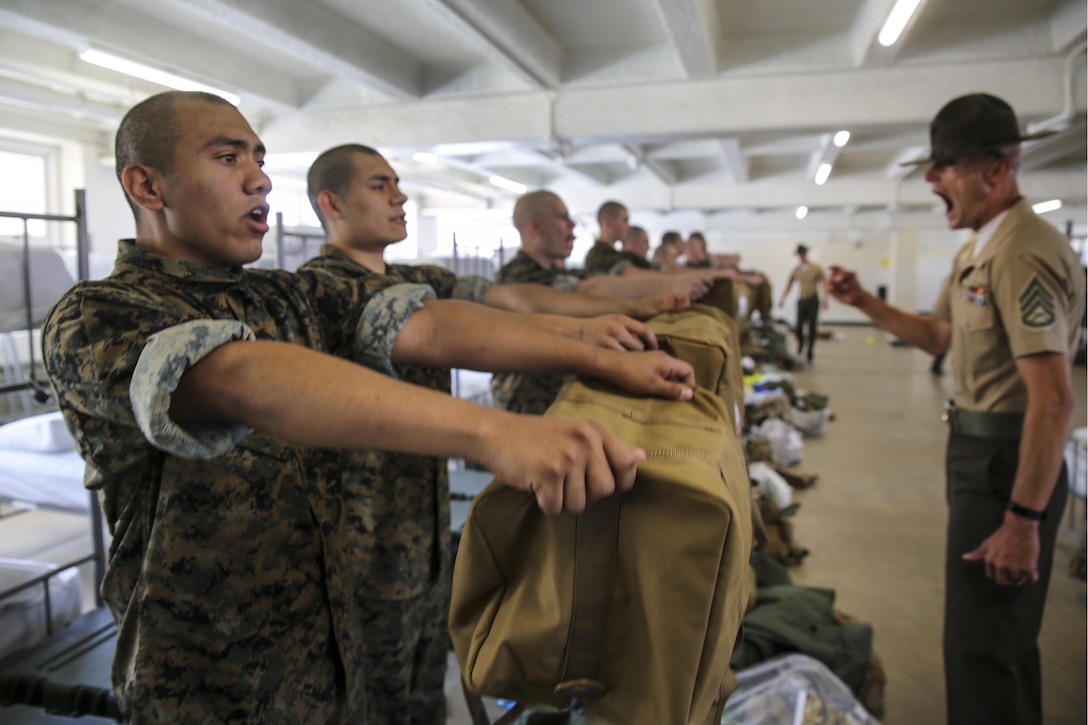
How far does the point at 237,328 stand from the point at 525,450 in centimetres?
42

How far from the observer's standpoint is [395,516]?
1.73m

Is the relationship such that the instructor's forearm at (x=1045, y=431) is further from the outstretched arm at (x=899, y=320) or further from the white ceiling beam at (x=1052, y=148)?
the white ceiling beam at (x=1052, y=148)

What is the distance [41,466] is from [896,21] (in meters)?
5.13

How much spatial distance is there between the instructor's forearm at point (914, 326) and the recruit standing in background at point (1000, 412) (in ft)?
0.97

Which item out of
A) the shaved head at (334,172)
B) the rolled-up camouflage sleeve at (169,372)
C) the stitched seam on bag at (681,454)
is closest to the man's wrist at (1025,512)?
the stitched seam on bag at (681,454)

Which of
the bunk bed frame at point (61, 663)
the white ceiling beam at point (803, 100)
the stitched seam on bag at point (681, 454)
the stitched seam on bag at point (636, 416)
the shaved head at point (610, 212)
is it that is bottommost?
the bunk bed frame at point (61, 663)

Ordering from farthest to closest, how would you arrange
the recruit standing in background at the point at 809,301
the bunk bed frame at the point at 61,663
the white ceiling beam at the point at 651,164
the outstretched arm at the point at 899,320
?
1. the recruit standing in background at the point at 809,301
2. the white ceiling beam at the point at 651,164
3. the outstretched arm at the point at 899,320
4. the bunk bed frame at the point at 61,663

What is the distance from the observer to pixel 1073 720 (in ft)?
7.55

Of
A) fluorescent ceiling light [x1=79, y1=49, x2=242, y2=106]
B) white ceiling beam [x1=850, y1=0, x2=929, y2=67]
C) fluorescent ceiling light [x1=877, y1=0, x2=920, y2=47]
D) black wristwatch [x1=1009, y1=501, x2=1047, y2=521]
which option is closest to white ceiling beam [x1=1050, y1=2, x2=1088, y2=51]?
white ceiling beam [x1=850, y1=0, x2=929, y2=67]

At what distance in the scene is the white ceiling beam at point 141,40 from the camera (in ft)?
12.2

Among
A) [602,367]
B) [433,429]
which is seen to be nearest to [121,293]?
[433,429]

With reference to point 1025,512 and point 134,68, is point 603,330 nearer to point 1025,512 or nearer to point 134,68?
point 1025,512

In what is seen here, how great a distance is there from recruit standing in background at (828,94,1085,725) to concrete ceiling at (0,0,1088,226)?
212 centimetres

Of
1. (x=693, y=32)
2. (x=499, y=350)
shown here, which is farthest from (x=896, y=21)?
(x=499, y=350)
